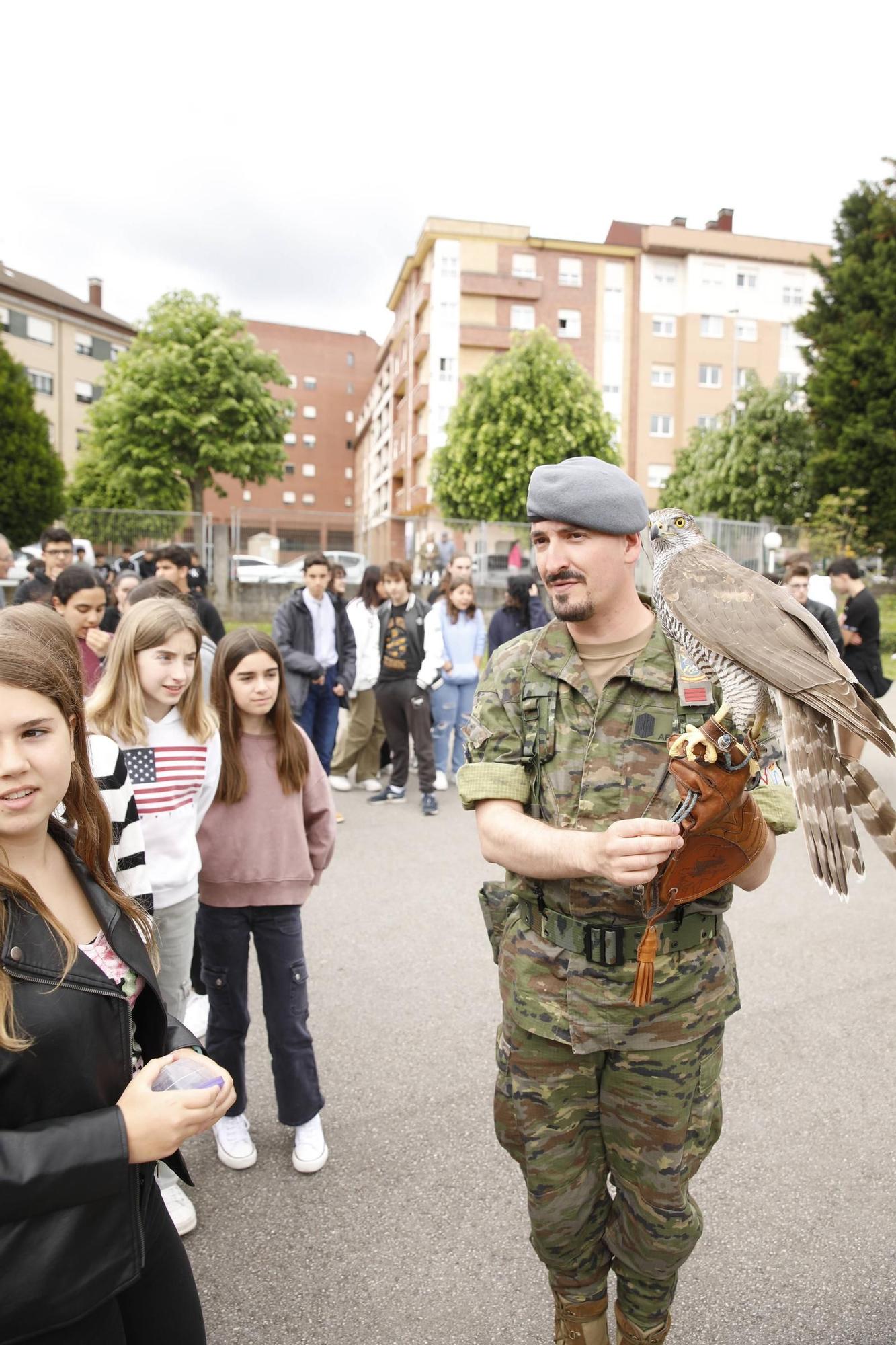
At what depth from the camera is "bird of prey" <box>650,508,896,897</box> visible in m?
1.82

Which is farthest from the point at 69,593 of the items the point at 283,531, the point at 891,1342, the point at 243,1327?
the point at 283,531

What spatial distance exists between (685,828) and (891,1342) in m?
1.85

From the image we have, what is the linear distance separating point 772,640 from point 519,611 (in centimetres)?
668

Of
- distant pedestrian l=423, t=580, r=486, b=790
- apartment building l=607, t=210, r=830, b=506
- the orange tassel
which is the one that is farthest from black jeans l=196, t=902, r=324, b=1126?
apartment building l=607, t=210, r=830, b=506

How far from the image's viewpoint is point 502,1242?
8.96ft

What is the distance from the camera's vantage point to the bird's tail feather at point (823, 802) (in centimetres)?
181

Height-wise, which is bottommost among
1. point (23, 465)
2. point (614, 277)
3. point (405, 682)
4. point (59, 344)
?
Answer: point (405, 682)

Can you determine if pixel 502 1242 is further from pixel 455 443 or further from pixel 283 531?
pixel 283 531

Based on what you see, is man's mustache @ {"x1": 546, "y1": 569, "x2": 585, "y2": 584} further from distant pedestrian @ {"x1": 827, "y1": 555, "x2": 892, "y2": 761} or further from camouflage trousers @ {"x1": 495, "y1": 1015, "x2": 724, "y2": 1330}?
distant pedestrian @ {"x1": 827, "y1": 555, "x2": 892, "y2": 761}

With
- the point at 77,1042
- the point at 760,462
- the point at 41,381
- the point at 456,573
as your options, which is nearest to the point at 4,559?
the point at 456,573

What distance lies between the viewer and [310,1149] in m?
3.11

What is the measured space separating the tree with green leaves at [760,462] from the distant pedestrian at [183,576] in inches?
1007

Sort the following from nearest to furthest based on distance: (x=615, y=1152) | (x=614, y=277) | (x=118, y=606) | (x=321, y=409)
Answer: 1. (x=615, y=1152)
2. (x=118, y=606)
3. (x=614, y=277)
4. (x=321, y=409)

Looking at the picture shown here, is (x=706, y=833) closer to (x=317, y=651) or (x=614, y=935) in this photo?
(x=614, y=935)
